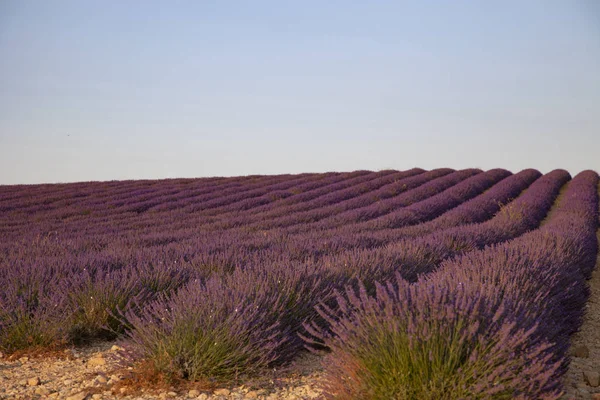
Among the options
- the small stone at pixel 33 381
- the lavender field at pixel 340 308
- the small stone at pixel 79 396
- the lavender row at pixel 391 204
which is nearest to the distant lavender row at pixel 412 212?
the lavender row at pixel 391 204

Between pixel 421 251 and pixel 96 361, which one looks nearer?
pixel 96 361

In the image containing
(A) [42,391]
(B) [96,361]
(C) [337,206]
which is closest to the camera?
(A) [42,391]

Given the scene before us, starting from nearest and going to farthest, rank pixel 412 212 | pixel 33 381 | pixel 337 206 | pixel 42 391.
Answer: pixel 42 391 → pixel 33 381 → pixel 412 212 → pixel 337 206

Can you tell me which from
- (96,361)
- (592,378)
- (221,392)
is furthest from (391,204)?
(221,392)

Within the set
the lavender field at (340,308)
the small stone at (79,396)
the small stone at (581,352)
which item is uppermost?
the lavender field at (340,308)

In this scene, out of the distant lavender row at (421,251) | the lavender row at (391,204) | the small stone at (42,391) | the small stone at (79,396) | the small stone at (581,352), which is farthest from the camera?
the lavender row at (391,204)

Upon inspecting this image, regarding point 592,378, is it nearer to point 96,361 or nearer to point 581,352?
point 581,352

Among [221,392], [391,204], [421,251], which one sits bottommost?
[221,392]

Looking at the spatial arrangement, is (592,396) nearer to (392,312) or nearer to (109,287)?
(392,312)

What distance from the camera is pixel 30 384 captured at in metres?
3.22

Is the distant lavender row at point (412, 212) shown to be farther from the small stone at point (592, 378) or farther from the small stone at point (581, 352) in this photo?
the small stone at point (592, 378)

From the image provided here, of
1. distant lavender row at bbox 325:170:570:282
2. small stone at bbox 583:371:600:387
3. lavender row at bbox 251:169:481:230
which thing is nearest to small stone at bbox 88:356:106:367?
distant lavender row at bbox 325:170:570:282

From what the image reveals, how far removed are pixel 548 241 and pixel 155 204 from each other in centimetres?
1284

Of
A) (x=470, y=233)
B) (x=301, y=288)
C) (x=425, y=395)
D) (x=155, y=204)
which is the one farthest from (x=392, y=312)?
(x=155, y=204)
